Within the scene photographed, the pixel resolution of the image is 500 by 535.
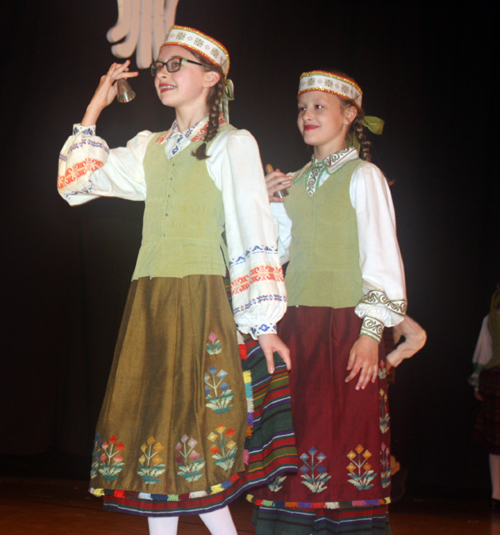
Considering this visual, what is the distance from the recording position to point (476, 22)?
162 inches

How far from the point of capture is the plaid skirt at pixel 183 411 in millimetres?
1437

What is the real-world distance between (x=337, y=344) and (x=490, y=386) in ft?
8.06

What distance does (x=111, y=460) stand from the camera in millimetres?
1468

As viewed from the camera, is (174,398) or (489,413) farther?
(489,413)

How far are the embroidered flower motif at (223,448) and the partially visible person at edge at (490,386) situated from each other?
282 cm

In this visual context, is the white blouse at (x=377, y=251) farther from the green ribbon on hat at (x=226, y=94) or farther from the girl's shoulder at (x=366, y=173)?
the green ribbon on hat at (x=226, y=94)

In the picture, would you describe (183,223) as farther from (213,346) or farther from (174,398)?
(174,398)

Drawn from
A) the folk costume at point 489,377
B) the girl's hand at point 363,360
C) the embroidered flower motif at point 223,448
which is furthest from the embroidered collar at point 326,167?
the folk costume at point 489,377

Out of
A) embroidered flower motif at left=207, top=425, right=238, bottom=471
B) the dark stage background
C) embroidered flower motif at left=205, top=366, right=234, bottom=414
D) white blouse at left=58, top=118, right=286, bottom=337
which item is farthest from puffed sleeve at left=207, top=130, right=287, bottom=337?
the dark stage background

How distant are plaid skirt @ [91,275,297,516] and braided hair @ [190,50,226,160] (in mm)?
364

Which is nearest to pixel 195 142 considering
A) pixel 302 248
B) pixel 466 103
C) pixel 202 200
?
pixel 202 200

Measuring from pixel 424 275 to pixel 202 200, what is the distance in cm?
283

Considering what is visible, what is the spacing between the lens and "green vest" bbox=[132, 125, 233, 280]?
5.20 ft

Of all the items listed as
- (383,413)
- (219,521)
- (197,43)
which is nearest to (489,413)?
(383,413)
